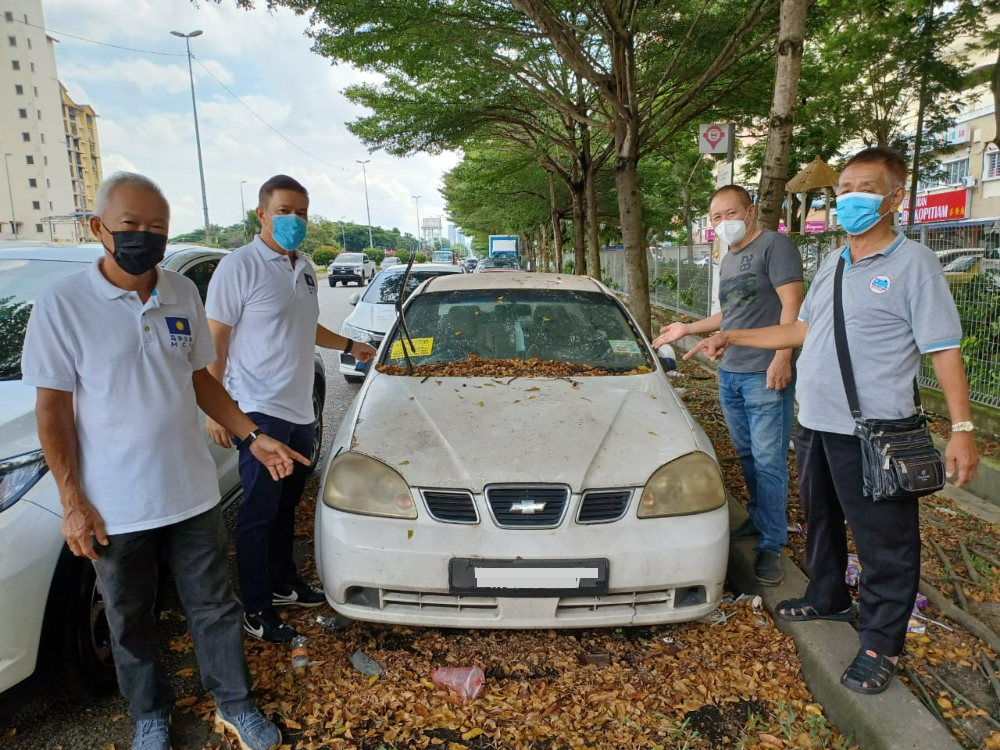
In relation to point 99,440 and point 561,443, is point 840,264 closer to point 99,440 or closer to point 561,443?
point 561,443

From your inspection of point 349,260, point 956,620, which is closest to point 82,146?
point 349,260

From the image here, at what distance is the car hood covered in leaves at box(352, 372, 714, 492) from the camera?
8.39 feet

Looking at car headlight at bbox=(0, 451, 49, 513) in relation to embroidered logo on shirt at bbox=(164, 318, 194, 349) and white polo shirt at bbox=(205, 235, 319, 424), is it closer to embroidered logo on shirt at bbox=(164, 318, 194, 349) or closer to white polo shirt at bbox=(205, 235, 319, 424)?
embroidered logo on shirt at bbox=(164, 318, 194, 349)

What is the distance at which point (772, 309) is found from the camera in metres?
3.18

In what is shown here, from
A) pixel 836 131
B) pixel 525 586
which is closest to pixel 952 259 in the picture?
pixel 525 586

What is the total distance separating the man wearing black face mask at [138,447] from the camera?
1.88m

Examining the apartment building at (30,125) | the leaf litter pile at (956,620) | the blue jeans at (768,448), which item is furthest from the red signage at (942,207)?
the apartment building at (30,125)

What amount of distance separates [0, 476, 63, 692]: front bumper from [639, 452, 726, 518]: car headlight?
2.04m

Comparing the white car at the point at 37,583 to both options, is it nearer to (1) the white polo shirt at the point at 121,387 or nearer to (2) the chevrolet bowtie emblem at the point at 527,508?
(1) the white polo shirt at the point at 121,387

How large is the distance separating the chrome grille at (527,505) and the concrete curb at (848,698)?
1.12 m

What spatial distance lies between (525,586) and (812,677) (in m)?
1.15

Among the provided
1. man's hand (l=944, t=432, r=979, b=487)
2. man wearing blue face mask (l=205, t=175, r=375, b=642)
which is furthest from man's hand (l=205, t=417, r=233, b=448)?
man's hand (l=944, t=432, r=979, b=487)

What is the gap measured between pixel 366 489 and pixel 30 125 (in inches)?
3630

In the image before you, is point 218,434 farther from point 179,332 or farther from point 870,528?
point 870,528
